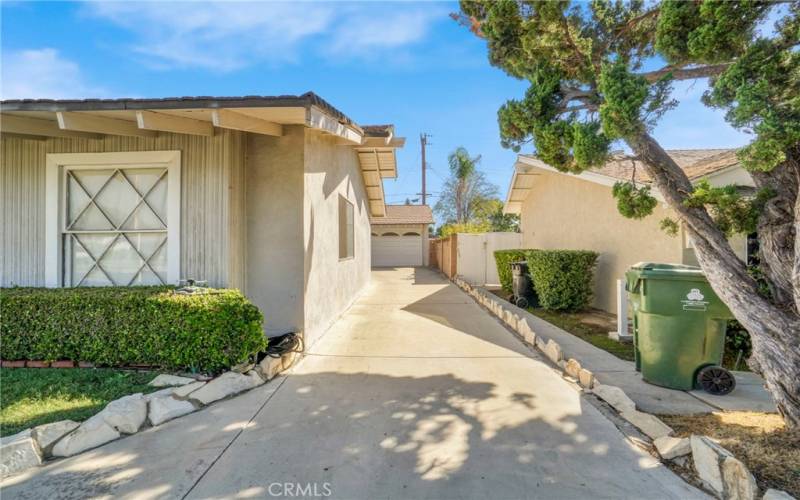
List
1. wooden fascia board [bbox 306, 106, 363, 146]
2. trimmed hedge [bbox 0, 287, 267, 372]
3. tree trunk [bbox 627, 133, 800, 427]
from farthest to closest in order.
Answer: wooden fascia board [bbox 306, 106, 363, 146] < trimmed hedge [bbox 0, 287, 267, 372] < tree trunk [bbox 627, 133, 800, 427]

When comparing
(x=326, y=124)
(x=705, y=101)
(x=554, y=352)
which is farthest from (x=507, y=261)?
(x=705, y=101)

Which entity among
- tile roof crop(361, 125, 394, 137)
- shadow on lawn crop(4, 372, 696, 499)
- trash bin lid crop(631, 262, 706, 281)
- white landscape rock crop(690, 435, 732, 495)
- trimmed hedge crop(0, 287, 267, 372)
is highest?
tile roof crop(361, 125, 394, 137)

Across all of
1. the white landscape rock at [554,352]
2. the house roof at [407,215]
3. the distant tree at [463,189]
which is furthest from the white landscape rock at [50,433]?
the distant tree at [463,189]

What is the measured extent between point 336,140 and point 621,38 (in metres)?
5.03

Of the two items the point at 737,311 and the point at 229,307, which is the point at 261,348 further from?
the point at 737,311

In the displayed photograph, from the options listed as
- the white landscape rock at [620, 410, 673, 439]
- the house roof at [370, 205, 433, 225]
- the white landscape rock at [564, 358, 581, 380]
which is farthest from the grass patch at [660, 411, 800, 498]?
the house roof at [370, 205, 433, 225]

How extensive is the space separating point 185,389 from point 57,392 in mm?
1407

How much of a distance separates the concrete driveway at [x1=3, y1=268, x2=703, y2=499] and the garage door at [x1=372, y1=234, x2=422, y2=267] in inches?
783

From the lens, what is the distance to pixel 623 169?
9.01 meters

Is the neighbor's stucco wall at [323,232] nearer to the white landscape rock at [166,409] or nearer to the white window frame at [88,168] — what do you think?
the white window frame at [88,168]

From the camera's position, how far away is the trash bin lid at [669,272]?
4094 millimetres

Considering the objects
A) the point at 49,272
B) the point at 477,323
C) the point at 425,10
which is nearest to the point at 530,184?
the point at 477,323

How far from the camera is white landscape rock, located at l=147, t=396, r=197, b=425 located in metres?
3.51

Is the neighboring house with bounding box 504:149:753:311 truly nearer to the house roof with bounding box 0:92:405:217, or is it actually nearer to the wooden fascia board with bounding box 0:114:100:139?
the house roof with bounding box 0:92:405:217
